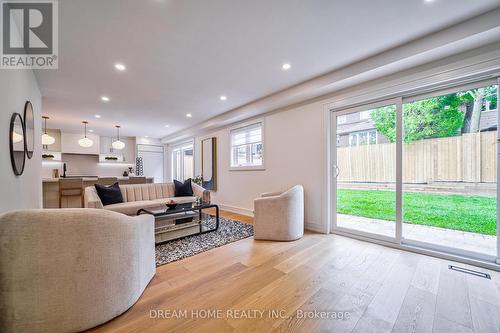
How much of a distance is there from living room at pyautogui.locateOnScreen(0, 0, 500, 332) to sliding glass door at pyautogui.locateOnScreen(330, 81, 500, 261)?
0.05 ft

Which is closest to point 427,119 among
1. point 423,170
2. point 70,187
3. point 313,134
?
point 423,170

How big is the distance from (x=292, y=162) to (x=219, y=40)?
240 cm

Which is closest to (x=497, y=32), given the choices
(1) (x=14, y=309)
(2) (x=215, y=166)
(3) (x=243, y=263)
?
(3) (x=243, y=263)

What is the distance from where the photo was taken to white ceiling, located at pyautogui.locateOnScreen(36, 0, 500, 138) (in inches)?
69.0

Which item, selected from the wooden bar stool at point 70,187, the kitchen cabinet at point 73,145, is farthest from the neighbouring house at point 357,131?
the kitchen cabinet at point 73,145

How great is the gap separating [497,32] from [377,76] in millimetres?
1049

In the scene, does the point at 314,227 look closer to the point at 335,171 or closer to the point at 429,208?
the point at 335,171

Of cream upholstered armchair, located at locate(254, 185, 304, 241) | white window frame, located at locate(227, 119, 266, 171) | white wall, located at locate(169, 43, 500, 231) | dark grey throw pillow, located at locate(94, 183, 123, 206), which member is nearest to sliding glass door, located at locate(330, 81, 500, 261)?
white wall, located at locate(169, 43, 500, 231)

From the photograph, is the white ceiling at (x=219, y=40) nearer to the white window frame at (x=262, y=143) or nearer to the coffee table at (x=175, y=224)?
the white window frame at (x=262, y=143)

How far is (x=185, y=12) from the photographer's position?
5.90 feet

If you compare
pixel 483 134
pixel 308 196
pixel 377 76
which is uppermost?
pixel 377 76

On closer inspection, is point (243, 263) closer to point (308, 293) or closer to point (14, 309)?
point (308, 293)

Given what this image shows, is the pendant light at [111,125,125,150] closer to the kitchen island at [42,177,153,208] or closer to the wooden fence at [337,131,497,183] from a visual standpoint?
the kitchen island at [42,177,153,208]

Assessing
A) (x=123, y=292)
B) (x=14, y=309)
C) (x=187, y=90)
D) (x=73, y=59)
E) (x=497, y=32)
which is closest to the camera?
(x=14, y=309)
